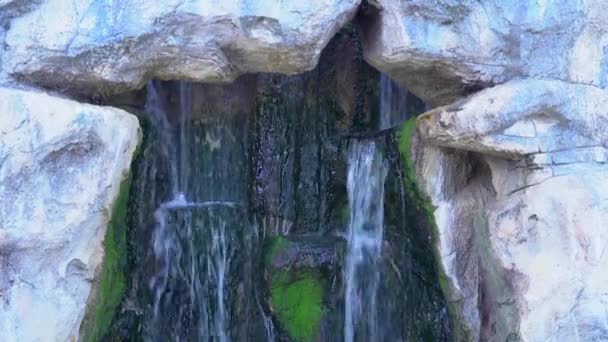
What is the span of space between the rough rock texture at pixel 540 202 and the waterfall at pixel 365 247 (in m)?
0.41

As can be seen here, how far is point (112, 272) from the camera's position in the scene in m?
3.35

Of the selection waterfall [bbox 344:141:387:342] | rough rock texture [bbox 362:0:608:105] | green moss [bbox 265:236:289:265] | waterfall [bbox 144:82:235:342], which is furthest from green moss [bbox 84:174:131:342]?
rough rock texture [bbox 362:0:608:105]

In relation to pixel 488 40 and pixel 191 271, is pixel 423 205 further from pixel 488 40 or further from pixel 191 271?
pixel 191 271

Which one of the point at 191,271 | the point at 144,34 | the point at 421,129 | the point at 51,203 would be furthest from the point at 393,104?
the point at 51,203

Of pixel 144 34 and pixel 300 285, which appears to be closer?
pixel 144 34

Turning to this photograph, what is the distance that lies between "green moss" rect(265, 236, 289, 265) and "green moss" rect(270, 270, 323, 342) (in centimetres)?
9

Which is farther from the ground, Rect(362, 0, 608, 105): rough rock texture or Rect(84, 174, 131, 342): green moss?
Rect(362, 0, 608, 105): rough rock texture

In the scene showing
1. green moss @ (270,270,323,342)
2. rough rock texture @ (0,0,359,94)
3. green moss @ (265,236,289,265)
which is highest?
rough rock texture @ (0,0,359,94)

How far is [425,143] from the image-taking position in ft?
11.9

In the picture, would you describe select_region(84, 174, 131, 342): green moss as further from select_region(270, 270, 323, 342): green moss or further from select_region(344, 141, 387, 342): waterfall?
select_region(344, 141, 387, 342): waterfall

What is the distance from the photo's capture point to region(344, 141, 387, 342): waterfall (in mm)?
3836

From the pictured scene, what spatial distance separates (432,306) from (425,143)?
2.65 feet

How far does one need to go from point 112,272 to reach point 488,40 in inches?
76.9

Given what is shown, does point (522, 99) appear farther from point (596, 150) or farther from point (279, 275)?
point (279, 275)
